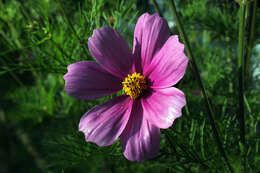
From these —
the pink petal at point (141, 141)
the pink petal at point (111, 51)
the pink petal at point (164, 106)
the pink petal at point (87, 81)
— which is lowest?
the pink petal at point (141, 141)

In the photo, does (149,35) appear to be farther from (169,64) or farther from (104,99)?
(104,99)

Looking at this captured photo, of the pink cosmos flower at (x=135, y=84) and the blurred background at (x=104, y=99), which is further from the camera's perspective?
the blurred background at (x=104, y=99)

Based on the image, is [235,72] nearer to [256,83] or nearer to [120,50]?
[256,83]

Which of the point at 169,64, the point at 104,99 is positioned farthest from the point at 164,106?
the point at 104,99

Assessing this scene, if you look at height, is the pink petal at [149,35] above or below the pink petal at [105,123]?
above

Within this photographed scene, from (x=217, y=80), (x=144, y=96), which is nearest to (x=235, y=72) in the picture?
(x=217, y=80)
